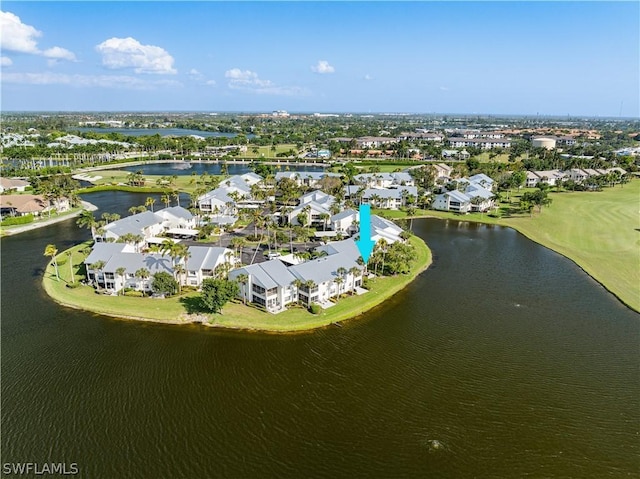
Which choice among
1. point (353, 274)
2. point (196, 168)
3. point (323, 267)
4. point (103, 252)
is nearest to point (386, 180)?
point (353, 274)

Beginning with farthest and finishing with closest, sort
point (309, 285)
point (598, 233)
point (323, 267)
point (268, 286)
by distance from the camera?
1. point (598, 233)
2. point (323, 267)
3. point (309, 285)
4. point (268, 286)

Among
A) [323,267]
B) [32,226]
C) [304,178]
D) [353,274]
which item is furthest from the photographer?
[304,178]

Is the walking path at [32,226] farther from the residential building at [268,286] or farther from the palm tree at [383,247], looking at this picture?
the palm tree at [383,247]

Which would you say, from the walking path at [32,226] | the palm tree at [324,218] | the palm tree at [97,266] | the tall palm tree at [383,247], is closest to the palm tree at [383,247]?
the tall palm tree at [383,247]

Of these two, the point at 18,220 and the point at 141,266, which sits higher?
the point at 141,266

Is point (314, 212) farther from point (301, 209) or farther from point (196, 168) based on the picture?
point (196, 168)

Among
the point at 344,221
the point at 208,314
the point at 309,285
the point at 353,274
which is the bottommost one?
the point at 208,314

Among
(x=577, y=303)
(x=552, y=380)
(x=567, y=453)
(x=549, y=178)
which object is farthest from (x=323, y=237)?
(x=549, y=178)
